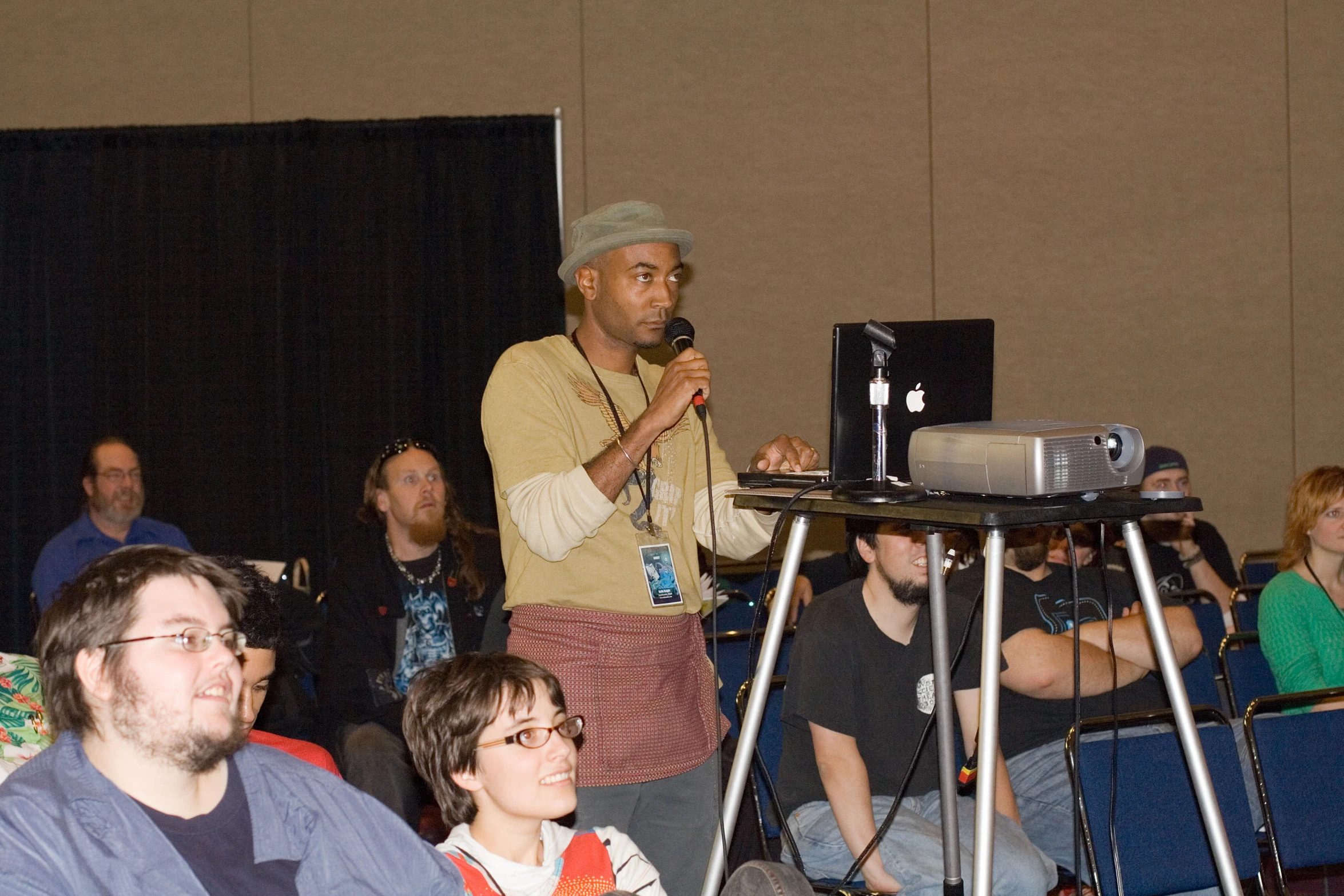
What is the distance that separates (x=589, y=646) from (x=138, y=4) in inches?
209

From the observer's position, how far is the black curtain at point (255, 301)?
6.03 m

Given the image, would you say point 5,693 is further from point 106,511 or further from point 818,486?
point 106,511

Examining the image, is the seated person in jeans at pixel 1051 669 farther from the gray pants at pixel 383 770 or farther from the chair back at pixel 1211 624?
the gray pants at pixel 383 770

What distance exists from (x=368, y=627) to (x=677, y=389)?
2120mm

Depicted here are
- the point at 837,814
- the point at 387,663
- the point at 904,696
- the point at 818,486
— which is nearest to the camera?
the point at 818,486

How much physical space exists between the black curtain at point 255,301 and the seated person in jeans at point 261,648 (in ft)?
11.6

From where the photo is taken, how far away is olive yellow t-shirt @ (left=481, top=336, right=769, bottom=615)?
2.29 meters

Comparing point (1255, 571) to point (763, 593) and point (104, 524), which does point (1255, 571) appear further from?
point (104, 524)

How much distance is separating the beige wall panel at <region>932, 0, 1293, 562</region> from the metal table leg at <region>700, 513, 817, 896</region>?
14.5 ft

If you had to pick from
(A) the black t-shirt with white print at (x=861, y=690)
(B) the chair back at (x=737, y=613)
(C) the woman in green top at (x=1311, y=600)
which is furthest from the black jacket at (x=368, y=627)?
(C) the woman in green top at (x=1311, y=600)

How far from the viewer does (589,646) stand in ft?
7.60

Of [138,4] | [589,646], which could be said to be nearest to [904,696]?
[589,646]

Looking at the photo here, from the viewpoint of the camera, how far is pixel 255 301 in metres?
6.05

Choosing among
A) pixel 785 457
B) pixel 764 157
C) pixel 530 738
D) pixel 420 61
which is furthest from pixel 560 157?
pixel 530 738
